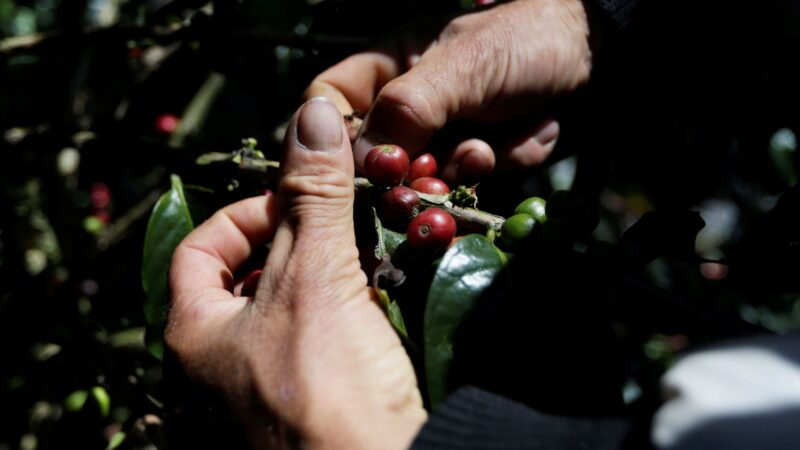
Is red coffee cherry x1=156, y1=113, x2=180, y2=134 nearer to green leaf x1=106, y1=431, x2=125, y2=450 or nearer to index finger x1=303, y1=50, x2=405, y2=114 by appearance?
index finger x1=303, y1=50, x2=405, y2=114

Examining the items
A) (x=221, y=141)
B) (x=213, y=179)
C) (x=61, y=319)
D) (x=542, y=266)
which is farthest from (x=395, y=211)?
(x=61, y=319)

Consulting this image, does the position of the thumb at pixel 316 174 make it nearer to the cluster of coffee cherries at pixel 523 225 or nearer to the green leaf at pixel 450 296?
the green leaf at pixel 450 296

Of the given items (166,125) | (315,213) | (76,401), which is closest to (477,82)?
(315,213)

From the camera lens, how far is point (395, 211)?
4.84ft

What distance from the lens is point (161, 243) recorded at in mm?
1699

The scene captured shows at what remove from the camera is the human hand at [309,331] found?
1142mm

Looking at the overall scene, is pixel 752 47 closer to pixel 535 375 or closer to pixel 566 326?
pixel 566 326

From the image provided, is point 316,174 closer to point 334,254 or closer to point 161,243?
point 334,254

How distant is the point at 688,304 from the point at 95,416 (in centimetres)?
195

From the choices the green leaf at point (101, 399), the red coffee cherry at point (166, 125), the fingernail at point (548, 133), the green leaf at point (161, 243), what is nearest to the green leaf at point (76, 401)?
the green leaf at point (101, 399)

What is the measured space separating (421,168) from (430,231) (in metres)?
0.41

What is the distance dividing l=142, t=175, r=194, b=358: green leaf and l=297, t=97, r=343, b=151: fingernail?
59cm

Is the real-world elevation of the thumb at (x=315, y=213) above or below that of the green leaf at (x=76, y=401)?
above

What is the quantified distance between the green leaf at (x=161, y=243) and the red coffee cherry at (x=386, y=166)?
63 centimetres
